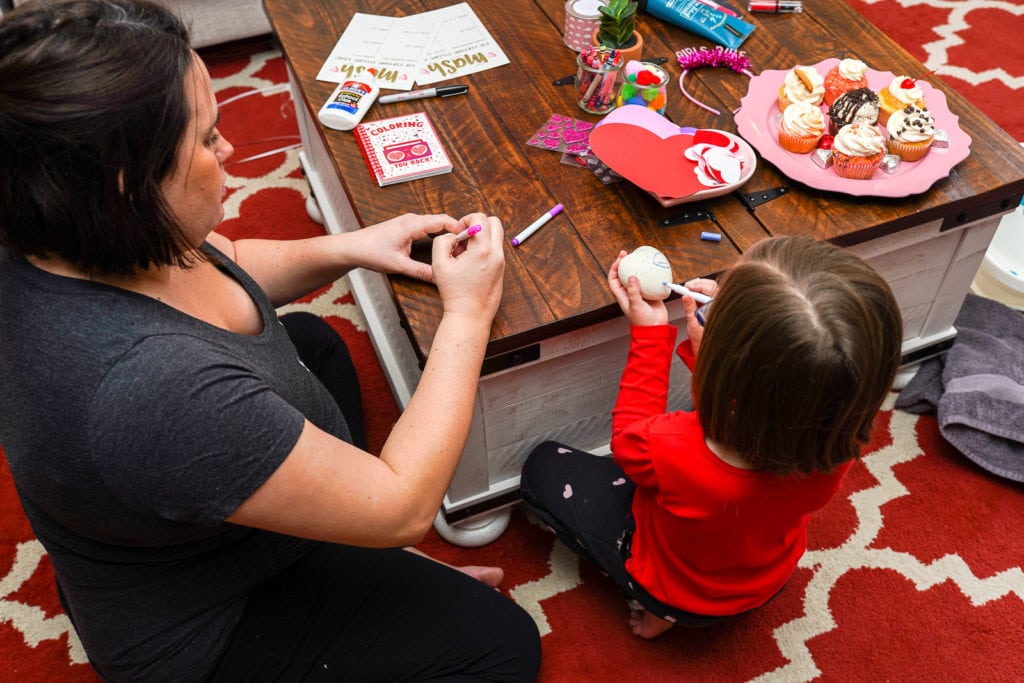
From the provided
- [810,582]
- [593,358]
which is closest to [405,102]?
[593,358]

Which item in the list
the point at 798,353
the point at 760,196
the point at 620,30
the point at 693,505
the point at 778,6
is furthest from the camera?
the point at 778,6

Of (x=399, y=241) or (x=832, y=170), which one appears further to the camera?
(x=832, y=170)

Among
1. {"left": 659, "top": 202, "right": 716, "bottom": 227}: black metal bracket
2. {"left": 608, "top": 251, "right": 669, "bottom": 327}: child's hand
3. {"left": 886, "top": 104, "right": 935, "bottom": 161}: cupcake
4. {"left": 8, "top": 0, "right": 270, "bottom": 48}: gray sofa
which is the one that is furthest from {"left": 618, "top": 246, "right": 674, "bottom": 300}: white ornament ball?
{"left": 8, "top": 0, "right": 270, "bottom": 48}: gray sofa

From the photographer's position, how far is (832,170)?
123 cm

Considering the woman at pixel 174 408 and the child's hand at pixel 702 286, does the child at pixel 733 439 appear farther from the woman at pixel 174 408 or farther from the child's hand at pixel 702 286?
the woman at pixel 174 408

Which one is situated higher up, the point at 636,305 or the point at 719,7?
the point at 719,7

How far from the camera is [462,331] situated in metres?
0.97

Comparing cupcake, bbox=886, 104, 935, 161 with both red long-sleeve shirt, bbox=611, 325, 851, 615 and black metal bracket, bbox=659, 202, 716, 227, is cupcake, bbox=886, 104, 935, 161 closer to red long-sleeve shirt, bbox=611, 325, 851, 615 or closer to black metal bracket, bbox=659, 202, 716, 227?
black metal bracket, bbox=659, 202, 716, 227

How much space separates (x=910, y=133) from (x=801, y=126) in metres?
0.15

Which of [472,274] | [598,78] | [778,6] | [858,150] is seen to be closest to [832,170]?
[858,150]

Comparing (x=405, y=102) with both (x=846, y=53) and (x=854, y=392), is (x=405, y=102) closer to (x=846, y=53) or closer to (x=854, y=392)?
(x=846, y=53)

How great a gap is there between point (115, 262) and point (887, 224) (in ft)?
3.20

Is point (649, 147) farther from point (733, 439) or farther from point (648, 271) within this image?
point (733, 439)

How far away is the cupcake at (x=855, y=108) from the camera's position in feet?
4.11
